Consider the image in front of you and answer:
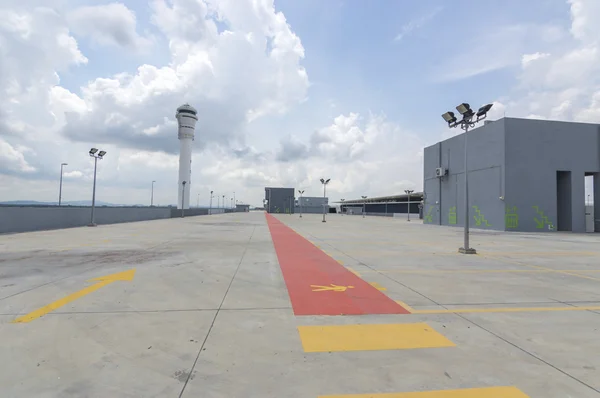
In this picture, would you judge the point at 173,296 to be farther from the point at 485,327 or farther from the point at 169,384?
the point at 485,327

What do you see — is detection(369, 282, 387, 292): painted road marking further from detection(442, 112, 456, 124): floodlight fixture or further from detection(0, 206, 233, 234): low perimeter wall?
detection(0, 206, 233, 234): low perimeter wall

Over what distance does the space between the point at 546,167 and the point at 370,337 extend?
107 feet

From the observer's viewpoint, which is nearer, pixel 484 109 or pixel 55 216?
pixel 484 109

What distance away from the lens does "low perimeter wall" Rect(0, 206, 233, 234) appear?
67.9ft

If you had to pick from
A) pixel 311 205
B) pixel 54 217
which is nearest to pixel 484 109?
pixel 54 217

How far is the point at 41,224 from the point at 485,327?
29061mm

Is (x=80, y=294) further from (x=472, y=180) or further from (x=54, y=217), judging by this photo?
(x=472, y=180)

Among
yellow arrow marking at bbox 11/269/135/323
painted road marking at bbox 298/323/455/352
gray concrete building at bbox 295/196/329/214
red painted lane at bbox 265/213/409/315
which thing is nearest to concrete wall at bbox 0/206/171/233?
yellow arrow marking at bbox 11/269/135/323

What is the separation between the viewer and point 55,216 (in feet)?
81.8

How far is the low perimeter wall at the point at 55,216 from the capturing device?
20703mm

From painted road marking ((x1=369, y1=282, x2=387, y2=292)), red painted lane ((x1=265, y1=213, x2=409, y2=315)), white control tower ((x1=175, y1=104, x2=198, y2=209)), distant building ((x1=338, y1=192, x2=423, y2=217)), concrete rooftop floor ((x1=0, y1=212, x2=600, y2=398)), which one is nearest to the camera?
concrete rooftop floor ((x1=0, y1=212, x2=600, y2=398))

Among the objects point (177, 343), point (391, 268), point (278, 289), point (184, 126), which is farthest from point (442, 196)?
point (184, 126)

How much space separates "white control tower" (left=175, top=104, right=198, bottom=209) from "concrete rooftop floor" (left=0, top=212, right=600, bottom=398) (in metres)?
78.3

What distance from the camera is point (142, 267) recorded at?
9.45m
